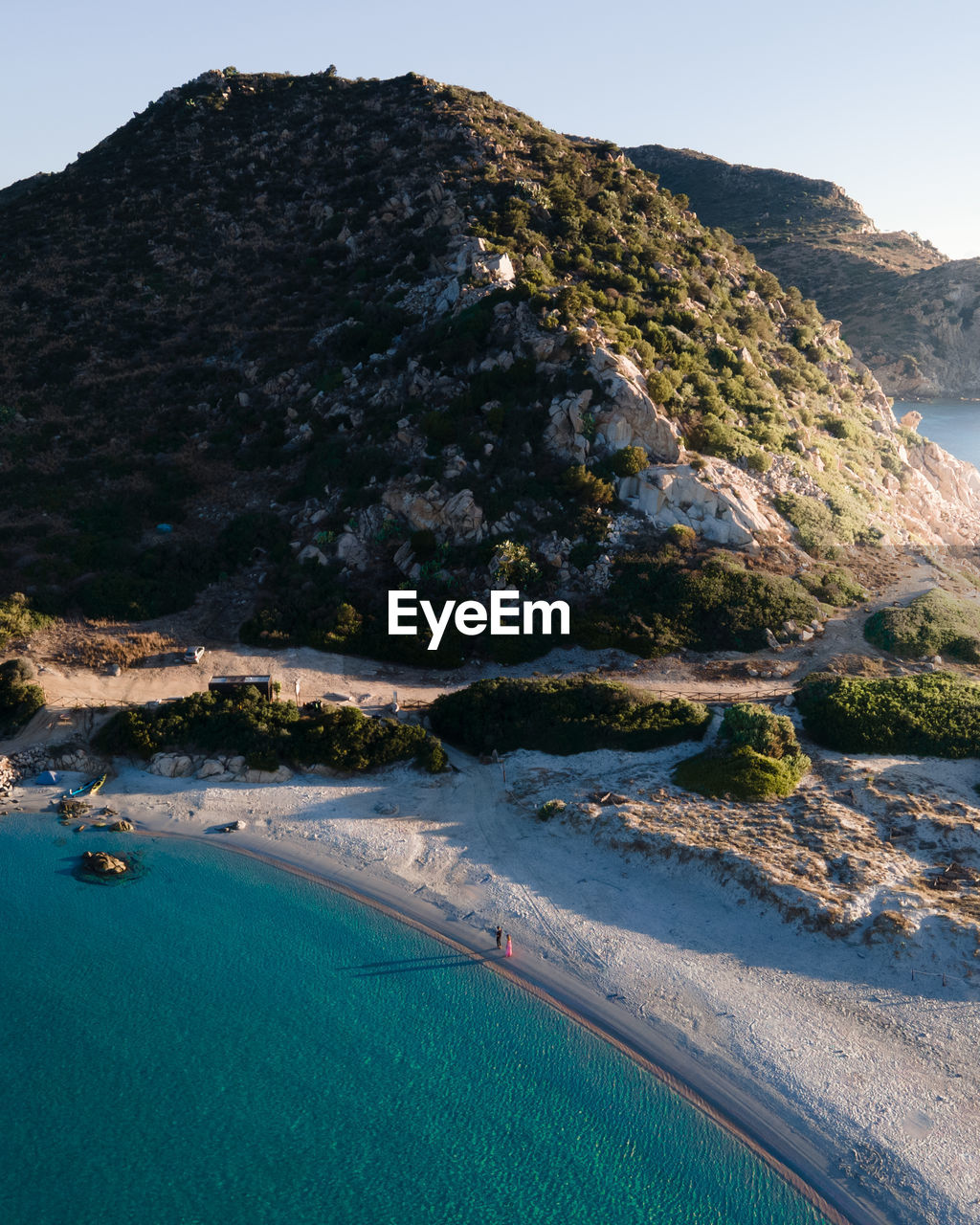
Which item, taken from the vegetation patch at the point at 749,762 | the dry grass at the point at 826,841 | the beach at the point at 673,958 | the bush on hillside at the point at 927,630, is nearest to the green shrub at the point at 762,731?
the vegetation patch at the point at 749,762

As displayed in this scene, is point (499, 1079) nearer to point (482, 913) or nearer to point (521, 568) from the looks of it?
point (482, 913)

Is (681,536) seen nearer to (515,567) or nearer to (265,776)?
(515,567)

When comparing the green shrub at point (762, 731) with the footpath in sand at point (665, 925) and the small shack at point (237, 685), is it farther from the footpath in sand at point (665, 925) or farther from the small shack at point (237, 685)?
the small shack at point (237, 685)

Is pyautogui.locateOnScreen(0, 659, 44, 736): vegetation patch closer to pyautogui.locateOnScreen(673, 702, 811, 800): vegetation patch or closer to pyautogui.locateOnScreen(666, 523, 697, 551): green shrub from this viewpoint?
pyautogui.locateOnScreen(673, 702, 811, 800): vegetation patch

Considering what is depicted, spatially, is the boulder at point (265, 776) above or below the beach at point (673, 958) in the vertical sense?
above

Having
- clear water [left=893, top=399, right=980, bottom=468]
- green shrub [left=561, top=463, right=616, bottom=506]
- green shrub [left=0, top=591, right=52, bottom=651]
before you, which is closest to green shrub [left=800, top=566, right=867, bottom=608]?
green shrub [left=561, top=463, right=616, bottom=506]
